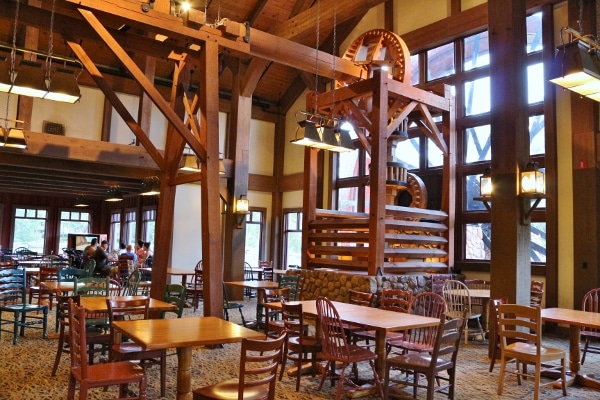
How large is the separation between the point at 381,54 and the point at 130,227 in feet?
40.8

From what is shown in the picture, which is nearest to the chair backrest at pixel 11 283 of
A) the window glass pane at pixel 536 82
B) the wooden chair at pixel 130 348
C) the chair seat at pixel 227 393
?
the wooden chair at pixel 130 348

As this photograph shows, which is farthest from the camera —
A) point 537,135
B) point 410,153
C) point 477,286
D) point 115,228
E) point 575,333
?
point 115,228

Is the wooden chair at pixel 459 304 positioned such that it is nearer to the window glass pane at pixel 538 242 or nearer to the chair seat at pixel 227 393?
the window glass pane at pixel 538 242

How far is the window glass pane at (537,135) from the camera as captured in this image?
339 inches

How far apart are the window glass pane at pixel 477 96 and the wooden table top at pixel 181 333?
7313 millimetres

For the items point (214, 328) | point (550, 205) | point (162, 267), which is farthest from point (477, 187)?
point (214, 328)

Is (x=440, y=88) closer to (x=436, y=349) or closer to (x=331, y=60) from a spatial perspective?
(x=331, y=60)

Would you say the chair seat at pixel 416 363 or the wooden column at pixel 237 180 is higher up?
the wooden column at pixel 237 180

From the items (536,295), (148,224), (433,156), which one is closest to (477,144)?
(433,156)

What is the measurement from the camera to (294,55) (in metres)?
7.76

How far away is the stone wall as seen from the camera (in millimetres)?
7160

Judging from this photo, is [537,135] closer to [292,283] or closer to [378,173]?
[378,173]

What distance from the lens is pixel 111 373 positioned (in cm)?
349

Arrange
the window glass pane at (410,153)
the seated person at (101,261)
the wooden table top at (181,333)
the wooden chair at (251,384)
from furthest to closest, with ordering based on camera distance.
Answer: the window glass pane at (410,153), the seated person at (101,261), the wooden table top at (181,333), the wooden chair at (251,384)
